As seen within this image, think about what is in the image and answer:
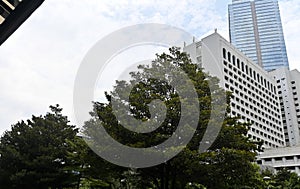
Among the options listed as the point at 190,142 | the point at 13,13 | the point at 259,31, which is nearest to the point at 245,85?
the point at 190,142

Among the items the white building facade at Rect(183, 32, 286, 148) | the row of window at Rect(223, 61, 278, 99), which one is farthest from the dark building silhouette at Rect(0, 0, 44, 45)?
the row of window at Rect(223, 61, 278, 99)

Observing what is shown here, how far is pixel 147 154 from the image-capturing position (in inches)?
309

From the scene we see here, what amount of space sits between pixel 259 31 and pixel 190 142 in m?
94.8

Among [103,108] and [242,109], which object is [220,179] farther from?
[242,109]

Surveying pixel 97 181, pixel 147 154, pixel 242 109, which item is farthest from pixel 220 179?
pixel 242 109

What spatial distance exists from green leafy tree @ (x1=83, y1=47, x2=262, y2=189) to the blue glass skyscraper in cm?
8608

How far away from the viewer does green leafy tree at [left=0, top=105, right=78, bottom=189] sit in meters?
13.9

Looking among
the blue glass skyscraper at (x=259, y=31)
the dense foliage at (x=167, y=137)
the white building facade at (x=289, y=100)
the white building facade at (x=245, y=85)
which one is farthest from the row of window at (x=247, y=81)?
the blue glass skyscraper at (x=259, y=31)

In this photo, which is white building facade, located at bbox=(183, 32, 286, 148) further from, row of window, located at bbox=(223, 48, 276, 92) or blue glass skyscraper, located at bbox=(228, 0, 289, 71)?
blue glass skyscraper, located at bbox=(228, 0, 289, 71)

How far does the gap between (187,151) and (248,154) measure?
5.91 feet

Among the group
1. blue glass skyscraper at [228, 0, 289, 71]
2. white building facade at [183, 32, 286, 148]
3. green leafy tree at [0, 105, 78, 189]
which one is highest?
blue glass skyscraper at [228, 0, 289, 71]

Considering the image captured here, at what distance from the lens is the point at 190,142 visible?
812 cm

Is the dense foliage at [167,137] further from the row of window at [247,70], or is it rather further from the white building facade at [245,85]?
the row of window at [247,70]

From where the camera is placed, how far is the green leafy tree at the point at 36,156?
13.9 meters
